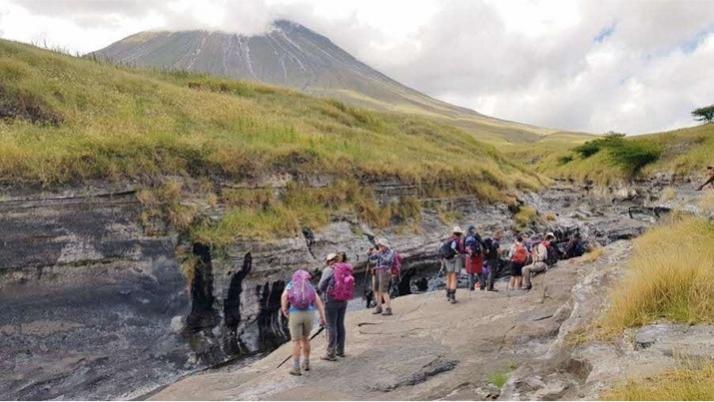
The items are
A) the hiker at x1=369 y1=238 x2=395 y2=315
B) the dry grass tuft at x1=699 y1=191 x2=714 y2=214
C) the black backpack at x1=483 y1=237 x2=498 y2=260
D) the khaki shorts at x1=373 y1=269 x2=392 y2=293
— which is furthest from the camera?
the black backpack at x1=483 y1=237 x2=498 y2=260

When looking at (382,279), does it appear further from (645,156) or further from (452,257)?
(645,156)

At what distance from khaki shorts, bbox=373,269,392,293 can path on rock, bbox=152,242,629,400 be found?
782 millimetres

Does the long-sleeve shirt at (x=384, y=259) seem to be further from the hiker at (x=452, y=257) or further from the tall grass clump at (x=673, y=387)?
the tall grass clump at (x=673, y=387)

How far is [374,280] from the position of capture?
15180 millimetres

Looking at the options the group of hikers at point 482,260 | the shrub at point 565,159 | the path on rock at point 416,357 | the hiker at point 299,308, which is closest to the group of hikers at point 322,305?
the hiker at point 299,308

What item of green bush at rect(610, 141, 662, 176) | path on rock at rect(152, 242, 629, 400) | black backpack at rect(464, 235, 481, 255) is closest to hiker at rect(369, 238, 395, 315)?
path on rock at rect(152, 242, 629, 400)

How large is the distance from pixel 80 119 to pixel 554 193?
34.6 metres

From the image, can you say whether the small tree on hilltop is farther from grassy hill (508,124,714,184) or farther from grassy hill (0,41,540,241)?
grassy hill (0,41,540,241)

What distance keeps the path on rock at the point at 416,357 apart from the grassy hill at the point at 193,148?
7249mm

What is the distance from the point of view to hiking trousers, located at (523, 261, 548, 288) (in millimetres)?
18061

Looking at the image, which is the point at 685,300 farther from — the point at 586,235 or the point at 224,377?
the point at 586,235

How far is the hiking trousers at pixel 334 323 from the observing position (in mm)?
11211

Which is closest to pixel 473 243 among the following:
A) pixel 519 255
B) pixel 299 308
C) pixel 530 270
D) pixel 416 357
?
pixel 519 255

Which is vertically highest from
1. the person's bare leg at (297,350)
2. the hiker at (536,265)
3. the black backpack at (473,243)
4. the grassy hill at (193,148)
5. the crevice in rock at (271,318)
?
the grassy hill at (193,148)
